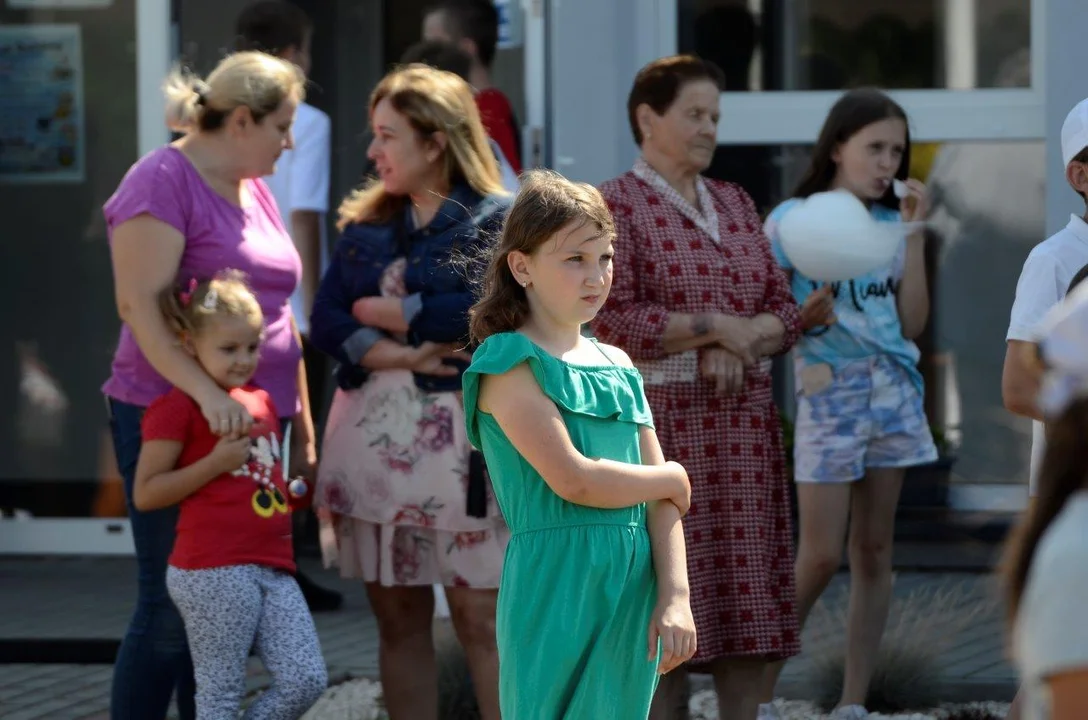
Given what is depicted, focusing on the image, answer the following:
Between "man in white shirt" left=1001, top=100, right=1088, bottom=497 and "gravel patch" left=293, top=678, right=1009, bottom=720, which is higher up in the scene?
"man in white shirt" left=1001, top=100, right=1088, bottom=497

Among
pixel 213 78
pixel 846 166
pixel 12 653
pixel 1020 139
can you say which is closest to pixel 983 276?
pixel 1020 139

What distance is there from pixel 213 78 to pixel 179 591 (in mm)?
1359

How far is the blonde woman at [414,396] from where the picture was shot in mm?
4715

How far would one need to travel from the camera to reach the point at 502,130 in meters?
6.20

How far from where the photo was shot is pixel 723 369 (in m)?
4.67

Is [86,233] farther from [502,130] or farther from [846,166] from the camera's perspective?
[846,166]

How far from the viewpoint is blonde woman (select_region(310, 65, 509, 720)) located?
15.5 ft

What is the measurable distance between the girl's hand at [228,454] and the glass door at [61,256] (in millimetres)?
3883

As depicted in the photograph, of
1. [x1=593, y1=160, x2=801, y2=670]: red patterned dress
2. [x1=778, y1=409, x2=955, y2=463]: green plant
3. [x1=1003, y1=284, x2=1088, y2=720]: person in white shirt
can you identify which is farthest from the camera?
[x1=778, y1=409, x2=955, y2=463]: green plant


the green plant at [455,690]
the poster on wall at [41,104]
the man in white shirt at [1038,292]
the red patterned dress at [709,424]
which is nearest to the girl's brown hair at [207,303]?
the red patterned dress at [709,424]

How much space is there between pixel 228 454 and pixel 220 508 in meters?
0.14

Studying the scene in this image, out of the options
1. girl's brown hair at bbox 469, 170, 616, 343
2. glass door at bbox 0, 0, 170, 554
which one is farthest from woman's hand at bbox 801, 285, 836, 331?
glass door at bbox 0, 0, 170, 554

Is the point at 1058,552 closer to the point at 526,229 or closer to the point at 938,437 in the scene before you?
the point at 526,229

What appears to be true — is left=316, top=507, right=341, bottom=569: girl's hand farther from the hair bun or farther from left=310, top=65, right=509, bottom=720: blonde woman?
the hair bun
